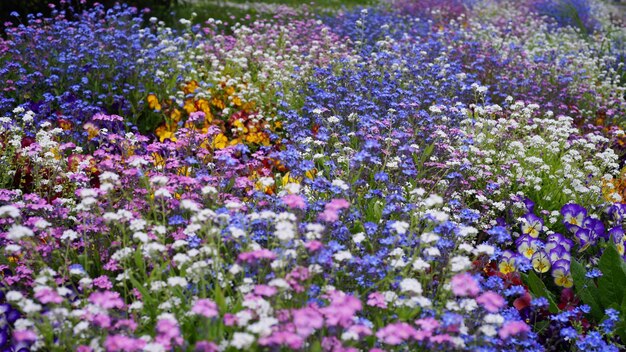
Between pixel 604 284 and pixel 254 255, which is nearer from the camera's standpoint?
pixel 254 255

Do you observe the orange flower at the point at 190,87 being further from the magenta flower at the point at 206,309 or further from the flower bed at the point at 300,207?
the magenta flower at the point at 206,309

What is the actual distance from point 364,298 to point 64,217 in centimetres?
163

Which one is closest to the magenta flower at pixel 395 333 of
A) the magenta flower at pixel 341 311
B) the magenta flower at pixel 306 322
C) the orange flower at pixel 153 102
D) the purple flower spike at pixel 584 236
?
the magenta flower at pixel 341 311

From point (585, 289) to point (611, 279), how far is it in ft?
0.47

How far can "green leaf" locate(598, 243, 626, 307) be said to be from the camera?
3258 millimetres

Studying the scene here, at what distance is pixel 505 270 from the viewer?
346 cm

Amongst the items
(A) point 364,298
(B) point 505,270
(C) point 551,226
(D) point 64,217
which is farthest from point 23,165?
(C) point 551,226

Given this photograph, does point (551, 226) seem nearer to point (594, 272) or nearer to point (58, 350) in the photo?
point (594, 272)

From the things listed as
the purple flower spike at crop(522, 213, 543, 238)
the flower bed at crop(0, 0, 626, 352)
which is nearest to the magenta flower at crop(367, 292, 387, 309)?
the flower bed at crop(0, 0, 626, 352)

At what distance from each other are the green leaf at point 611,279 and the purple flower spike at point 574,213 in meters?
0.55

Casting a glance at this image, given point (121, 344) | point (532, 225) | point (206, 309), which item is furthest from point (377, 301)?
point (532, 225)

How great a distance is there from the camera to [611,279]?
10.8ft

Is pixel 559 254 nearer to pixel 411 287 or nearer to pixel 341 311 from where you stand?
pixel 411 287

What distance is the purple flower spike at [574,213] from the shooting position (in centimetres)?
385
